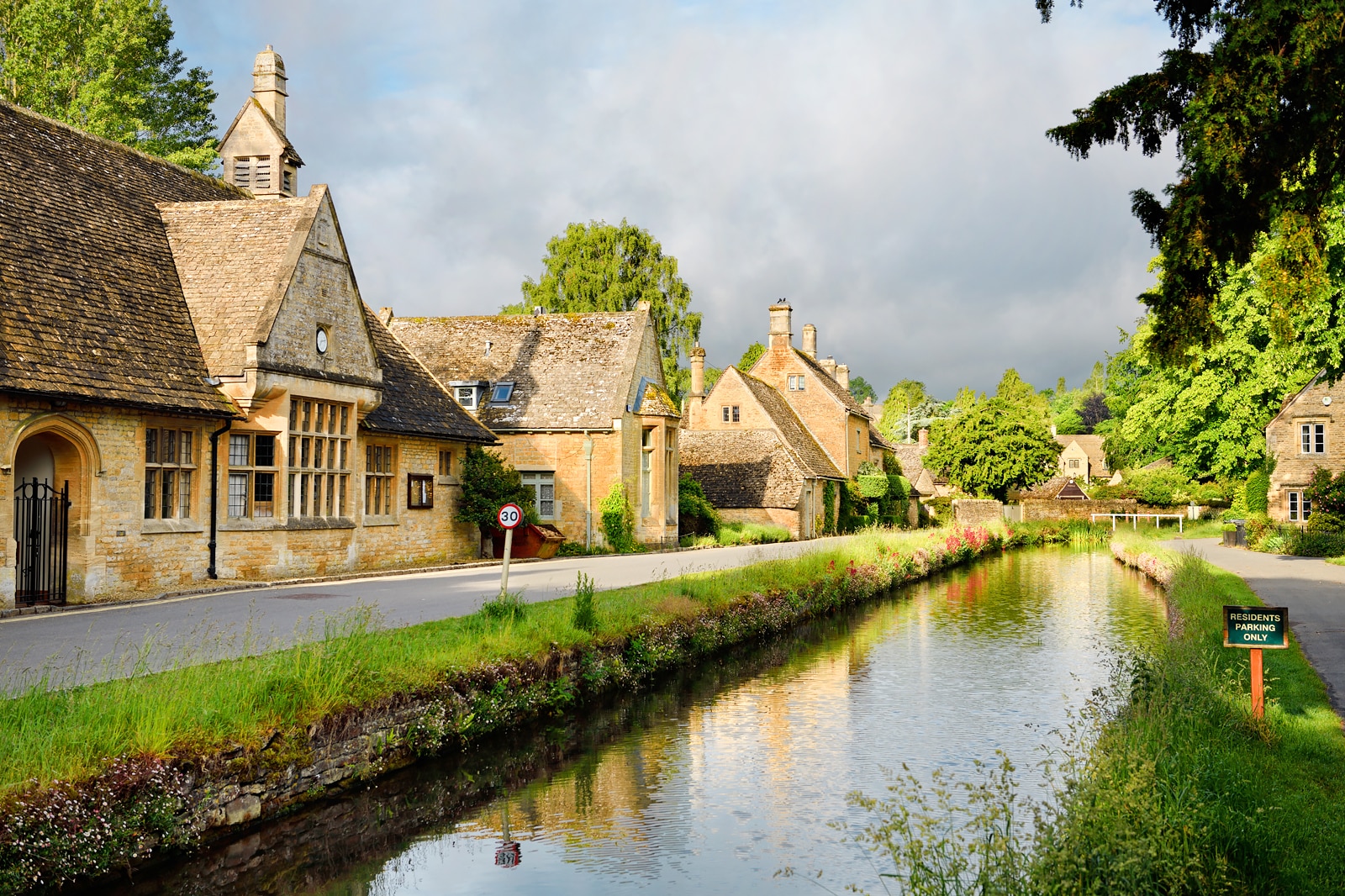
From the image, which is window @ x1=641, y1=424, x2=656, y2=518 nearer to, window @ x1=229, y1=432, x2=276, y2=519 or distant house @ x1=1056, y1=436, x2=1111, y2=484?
window @ x1=229, y1=432, x2=276, y2=519

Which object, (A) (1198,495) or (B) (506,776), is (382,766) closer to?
(B) (506,776)

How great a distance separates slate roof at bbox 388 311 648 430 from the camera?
116ft

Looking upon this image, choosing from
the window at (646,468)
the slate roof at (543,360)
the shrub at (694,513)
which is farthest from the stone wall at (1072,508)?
the slate roof at (543,360)

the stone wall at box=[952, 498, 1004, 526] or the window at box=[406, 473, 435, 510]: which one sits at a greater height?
the window at box=[406, 473, 435, 510]

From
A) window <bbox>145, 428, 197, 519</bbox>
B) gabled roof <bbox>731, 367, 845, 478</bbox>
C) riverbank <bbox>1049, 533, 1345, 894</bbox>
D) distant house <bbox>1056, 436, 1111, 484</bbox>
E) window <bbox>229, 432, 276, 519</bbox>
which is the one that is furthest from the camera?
distant house <bbox>1056, 436, 1111, 484</bbox>

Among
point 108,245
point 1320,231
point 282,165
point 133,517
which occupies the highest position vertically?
point 282,165

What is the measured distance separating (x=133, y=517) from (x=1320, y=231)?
17.9m

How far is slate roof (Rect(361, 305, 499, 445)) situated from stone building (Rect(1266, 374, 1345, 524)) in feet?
117

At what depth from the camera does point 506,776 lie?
11.3 metres

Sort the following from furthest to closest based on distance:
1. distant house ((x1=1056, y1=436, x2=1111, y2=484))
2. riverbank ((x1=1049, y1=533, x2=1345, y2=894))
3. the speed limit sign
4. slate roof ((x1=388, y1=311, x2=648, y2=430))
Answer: distant house ((x1=1056, y1=436, x2=1111, y2=484))
slate roof ((x1=388, y1=311, x2=648, y2=430))
the speed limit sign
riverbank ((x1=1049, y1=533, x2=1345, y2=894))

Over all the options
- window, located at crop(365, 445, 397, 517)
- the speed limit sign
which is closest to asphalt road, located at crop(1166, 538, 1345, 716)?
the speed limit sign

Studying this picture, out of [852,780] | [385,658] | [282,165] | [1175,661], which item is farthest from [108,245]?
[1175,661]

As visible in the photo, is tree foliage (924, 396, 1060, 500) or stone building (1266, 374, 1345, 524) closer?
stone building (1266, 374, 1345, 524)

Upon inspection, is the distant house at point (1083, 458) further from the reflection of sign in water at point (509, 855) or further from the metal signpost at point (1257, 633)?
the reflection of sign in water at point (509, 855)
